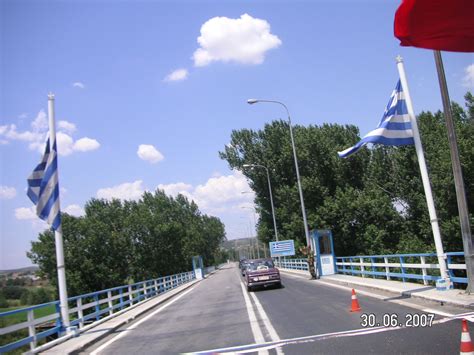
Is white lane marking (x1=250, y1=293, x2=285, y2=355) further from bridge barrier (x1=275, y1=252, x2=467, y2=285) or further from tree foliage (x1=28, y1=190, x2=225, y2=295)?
tree foliage (x1=28, y1=190, x2=225, y2=295)

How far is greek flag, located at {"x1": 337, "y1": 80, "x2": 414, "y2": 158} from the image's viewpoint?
14.6 metres

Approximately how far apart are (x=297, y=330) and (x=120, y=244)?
6862cm

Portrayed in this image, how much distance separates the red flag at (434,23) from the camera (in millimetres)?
5383

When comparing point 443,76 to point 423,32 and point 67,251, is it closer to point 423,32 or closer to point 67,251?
point 423,32

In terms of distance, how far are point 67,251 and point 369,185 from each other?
139ft

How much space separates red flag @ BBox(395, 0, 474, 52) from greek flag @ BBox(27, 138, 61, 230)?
11.0 meters

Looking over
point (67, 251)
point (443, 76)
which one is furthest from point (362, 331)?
point (67, 251)

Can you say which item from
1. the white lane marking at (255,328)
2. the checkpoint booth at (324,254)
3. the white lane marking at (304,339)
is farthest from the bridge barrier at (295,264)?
the white lane marking at (304,339)

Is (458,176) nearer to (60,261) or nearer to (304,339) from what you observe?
(304,339)

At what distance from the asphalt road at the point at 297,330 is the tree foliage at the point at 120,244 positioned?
53.2 meters

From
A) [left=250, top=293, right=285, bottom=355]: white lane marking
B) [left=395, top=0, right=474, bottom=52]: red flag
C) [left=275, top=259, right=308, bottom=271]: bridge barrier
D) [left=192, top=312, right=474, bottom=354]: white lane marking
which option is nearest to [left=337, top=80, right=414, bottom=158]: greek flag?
[left=250, top=293, right=285, bottom=355]: white lane marking

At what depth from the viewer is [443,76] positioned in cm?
1273

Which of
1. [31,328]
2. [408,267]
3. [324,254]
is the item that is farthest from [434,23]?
[324,254]

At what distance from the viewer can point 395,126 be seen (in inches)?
580
